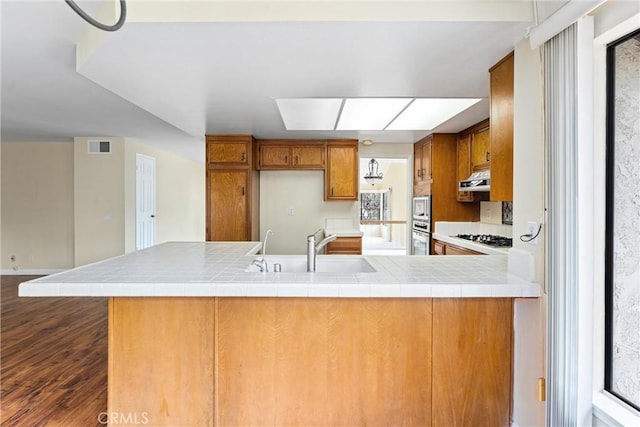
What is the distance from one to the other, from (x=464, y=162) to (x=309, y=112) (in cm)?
207

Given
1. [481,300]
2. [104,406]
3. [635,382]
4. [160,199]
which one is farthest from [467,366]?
[160,199]

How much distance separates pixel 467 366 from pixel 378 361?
44cm

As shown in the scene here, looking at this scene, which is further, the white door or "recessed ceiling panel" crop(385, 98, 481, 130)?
the white door

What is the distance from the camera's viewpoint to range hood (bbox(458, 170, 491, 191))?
3412 millimetres

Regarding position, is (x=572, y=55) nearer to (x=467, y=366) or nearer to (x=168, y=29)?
(x=467, y=366)

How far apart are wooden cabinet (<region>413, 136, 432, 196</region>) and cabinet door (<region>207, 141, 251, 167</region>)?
2.30 meters

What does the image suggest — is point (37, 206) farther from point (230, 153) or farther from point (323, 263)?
point (323, 263)

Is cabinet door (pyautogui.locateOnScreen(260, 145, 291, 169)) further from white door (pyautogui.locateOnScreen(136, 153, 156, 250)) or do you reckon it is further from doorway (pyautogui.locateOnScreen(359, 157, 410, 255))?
doorway (pyautogui.locateOnScreen(359, 157, 410, 255))

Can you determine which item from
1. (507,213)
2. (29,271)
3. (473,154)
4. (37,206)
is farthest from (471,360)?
(29,271)

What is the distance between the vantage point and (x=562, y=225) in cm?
141

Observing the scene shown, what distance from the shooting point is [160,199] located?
6.80 metres

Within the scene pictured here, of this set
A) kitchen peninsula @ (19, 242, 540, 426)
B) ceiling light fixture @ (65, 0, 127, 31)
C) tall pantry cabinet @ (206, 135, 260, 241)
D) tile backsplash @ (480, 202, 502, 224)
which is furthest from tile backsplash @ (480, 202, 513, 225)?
ceiling light fixture @ (65, 0, 127, 31)

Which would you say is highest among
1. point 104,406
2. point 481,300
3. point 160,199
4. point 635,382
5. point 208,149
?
point 208,149

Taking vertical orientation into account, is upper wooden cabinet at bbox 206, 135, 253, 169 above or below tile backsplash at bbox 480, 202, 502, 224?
above
